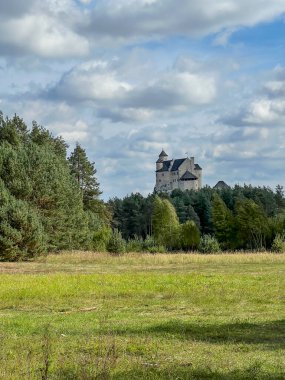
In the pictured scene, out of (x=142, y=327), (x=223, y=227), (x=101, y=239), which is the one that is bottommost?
(x=142, y=327)

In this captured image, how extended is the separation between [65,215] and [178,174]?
105 m

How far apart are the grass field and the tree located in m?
54.2

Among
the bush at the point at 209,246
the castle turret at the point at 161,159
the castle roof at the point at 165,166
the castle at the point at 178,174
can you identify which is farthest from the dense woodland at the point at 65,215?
the castle turret at the point at 161,159

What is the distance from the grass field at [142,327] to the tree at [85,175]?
54154 millimetres

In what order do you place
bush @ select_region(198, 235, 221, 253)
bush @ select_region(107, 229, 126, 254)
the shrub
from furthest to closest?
bush @ select_region(198, 235, 221, 253), the shrub, bush @ select_region(107, 229, 126, 254)

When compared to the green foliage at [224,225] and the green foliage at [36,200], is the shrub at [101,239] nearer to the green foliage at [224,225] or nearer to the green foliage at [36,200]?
the green foliage at [36,200]

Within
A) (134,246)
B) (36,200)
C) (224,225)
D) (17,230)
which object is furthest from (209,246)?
(224,225)

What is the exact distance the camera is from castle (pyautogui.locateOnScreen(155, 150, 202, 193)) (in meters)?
158

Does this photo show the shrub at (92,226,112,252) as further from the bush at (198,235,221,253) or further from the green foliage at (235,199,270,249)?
the green foliage at (235,199,270,249)

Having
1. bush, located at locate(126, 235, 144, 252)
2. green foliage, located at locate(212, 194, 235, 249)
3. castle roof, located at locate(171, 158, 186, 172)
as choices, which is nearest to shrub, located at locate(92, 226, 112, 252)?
bush, located at locate(126, 235, 144, 252)

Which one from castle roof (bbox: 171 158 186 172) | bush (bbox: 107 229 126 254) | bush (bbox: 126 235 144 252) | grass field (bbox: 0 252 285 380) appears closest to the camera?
grass field (bbox: 0 252 285 380)

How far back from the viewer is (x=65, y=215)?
56000mm

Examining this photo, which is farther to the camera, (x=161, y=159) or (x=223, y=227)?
(x=161, y=159)

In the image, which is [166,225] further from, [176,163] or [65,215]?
[176,163]
